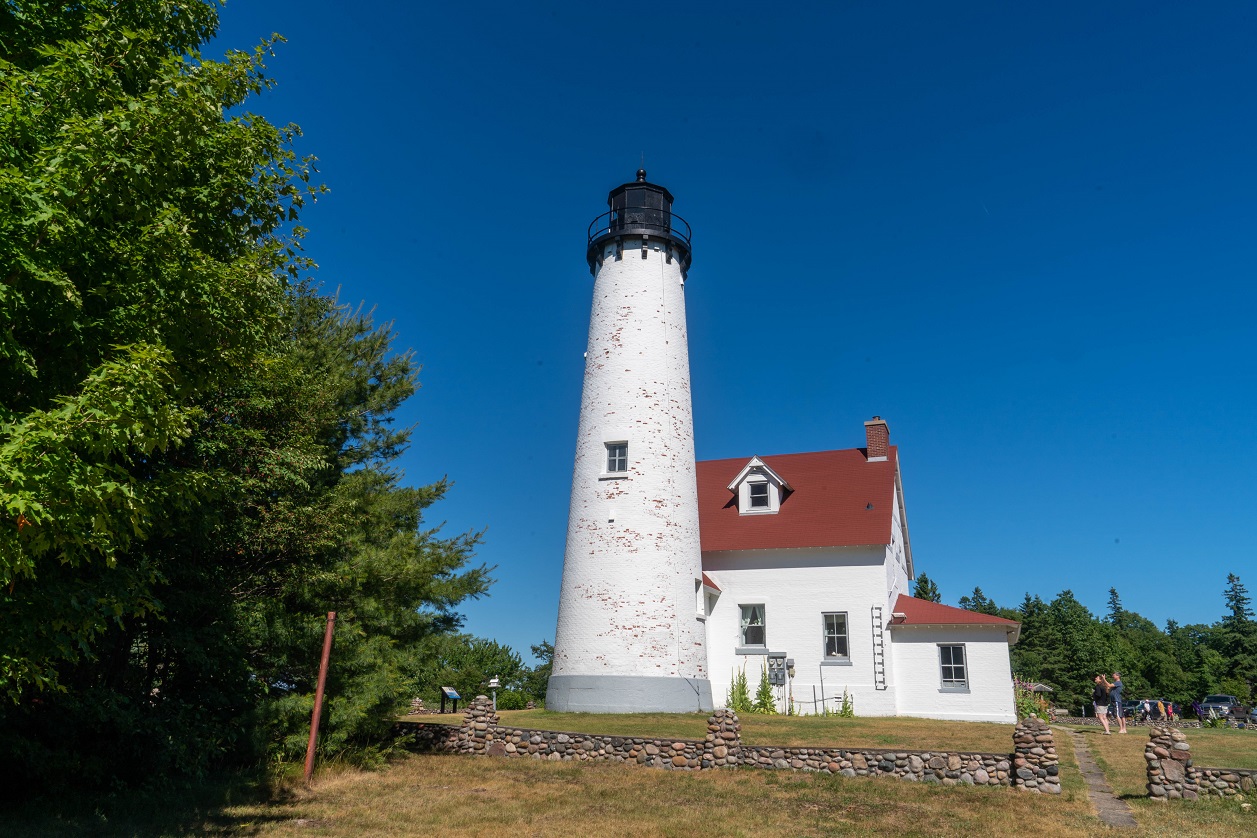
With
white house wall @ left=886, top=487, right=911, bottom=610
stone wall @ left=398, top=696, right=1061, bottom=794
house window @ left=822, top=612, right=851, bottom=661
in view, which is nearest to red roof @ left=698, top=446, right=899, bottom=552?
white house wall @ left=886, top=487, right=911, bottom=610

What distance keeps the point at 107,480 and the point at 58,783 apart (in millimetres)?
6624

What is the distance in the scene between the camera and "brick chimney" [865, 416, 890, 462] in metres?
28.3

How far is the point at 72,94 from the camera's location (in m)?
6.58

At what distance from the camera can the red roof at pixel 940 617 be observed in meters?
22.7

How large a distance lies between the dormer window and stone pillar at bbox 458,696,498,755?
1267 centimetres

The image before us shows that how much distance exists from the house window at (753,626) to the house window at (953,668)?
207 inches

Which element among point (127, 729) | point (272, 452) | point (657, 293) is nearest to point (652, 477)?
point (657, 293)

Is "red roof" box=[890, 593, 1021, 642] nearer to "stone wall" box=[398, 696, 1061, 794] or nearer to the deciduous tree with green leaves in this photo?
"stone wall" box=[398, 696, 1061, 794]

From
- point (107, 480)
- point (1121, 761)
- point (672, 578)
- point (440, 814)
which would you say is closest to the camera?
point (107, 480)

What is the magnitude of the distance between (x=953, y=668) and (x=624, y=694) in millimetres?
10323

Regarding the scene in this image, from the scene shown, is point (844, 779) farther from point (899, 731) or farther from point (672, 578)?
point (672, 578)

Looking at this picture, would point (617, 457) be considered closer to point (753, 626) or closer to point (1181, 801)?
point (753, 626)

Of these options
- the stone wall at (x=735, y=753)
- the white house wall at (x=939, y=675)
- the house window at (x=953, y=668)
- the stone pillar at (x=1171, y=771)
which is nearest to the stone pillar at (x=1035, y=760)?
the stone wall at (x=735, y=753)

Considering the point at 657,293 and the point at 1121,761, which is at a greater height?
the point at 657,293
